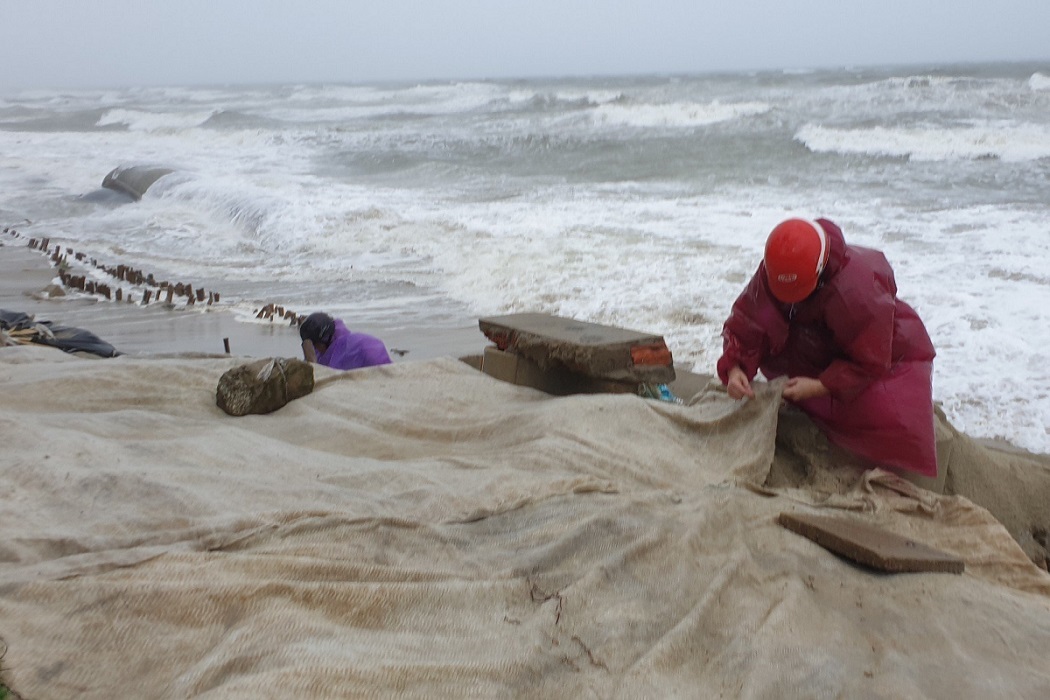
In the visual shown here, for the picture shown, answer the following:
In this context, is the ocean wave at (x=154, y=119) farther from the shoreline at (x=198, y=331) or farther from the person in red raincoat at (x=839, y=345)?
the person in red raincoat at (x=839, y=345)

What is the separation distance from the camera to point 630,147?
23.9 m

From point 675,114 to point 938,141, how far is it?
36.6 feet

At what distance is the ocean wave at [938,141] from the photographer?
1938 centimetres

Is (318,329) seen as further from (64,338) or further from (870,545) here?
(870,545)

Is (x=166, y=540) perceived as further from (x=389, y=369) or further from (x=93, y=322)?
(x=93, y=322)

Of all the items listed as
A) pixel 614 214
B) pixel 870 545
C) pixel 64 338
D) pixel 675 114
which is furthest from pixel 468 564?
pixel 675 114

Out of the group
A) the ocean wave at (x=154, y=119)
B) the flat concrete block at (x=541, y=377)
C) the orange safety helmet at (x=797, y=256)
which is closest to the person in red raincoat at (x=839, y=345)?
the orange safety helmet at (x=797, y=256)

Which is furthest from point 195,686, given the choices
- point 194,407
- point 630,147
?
point 630,147

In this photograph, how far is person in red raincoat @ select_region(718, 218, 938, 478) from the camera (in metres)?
3.45

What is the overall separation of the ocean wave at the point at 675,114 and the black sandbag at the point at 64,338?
82.8 ft

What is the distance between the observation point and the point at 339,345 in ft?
18.1

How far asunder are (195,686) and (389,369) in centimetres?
273

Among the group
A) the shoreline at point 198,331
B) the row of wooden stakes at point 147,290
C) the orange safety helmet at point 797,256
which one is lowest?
the shoreline at point 198,331

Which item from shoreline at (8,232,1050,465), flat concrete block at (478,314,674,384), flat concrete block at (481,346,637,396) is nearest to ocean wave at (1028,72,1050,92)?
shoreline at (8,232,1050,465)
